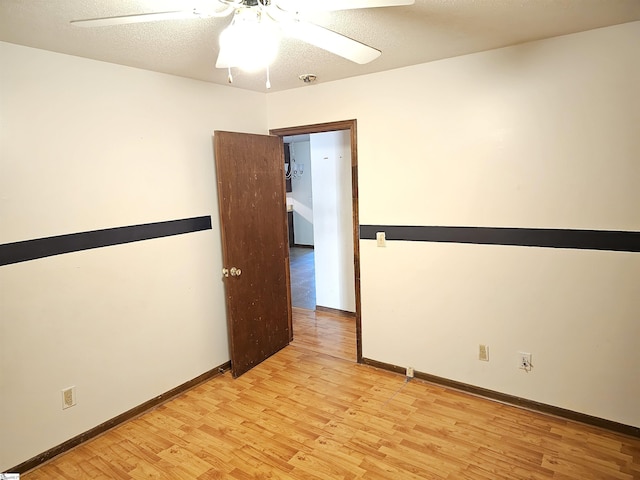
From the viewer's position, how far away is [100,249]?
2508 millimetres

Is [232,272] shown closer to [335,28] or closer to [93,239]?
[93,239]

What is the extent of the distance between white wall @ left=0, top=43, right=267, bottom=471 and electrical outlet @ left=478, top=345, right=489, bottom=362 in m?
2.03

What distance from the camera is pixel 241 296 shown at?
10.7ft

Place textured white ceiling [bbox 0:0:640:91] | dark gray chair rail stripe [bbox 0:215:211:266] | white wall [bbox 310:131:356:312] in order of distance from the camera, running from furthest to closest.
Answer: white wall [bbox 310:131:356:312] < dark gray chair rail stripe [bbox 0:215:211:266] < textured white ceiling [bbox 0:0:640:91]

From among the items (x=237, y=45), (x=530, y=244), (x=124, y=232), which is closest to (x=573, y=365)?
(x=530, y=244)

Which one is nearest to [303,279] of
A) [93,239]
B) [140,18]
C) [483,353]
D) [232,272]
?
[232,272]

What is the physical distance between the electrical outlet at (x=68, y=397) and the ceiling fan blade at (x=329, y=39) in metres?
2.33

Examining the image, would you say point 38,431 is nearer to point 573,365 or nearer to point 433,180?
point 433,180

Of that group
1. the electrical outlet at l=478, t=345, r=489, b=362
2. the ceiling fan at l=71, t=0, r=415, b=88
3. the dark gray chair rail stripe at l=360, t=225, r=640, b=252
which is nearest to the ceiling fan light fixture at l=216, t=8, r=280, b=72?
the ceiling fan at l=71, t=0, r=415, b=88

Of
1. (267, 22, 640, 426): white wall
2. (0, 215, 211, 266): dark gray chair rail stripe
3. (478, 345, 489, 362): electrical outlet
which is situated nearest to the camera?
(0, 215, 211, 266): dark gray chair rail stripe

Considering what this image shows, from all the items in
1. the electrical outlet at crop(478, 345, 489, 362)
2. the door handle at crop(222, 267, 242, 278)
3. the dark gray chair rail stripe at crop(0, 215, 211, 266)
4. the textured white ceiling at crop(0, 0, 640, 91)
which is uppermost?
the textured white ceiling at crop(0, 0, 640, 91)

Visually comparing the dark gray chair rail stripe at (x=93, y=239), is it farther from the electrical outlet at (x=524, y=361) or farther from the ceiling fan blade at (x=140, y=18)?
the electrical outlet at (x=524, y=361)

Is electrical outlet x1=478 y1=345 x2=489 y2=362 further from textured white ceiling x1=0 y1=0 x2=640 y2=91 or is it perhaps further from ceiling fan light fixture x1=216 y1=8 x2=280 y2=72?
ceiling fan light fixture x1=216 y1=8 x2=280 y2=72

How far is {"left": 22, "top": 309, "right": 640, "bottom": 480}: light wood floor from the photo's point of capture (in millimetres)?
2180
